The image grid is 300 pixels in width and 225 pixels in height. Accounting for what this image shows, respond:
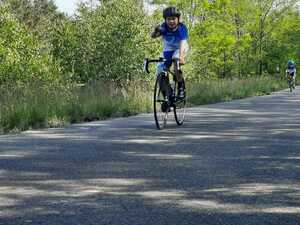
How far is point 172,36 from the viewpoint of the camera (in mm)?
9523

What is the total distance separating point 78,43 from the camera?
22.8 m

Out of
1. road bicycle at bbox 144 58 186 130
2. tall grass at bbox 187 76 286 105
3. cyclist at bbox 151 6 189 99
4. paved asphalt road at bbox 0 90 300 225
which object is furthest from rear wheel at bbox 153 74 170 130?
tall grass at bbox 187 76 286 105

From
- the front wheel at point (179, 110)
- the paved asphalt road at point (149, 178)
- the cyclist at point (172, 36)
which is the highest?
the cyclist at point (172, 36)

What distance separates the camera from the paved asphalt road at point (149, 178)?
12.2 feet

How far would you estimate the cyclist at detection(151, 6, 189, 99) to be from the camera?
9.34 m

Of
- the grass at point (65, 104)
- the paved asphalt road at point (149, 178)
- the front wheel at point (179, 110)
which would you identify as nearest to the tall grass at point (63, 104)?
the grass at point (65, 104)

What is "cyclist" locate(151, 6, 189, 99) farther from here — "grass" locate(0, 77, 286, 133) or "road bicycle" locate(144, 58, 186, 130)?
"grass" locate(0, 77, 286, 133)

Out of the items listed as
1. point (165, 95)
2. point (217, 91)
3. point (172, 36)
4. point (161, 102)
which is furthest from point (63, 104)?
point (217, 91)

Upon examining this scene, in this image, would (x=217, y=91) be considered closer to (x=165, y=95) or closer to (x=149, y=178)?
(x=165, y=95)

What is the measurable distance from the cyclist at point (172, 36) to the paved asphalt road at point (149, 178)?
5.11 ft

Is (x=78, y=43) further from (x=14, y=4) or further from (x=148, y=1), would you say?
(x=14, y=4)

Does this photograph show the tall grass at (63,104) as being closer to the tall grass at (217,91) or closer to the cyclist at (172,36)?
the cyclist at (172,36)

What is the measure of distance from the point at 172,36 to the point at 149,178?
499 centimetres

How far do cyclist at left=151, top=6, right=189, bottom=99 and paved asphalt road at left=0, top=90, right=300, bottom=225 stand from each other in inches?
61.3
